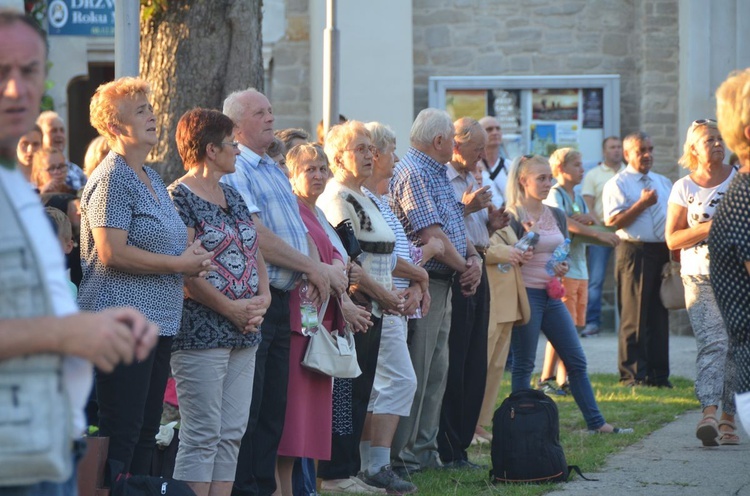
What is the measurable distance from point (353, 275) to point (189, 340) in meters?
1.42

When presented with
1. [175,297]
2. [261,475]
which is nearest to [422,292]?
[261,475]

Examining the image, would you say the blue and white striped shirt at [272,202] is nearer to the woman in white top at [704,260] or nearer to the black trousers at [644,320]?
the woman in white top at [704,260]

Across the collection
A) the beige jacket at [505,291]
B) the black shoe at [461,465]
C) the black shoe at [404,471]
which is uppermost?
the beige jacket at [505,291]

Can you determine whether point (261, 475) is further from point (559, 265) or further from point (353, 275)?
point (559, 265)

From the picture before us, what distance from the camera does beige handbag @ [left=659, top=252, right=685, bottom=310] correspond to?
408 inches

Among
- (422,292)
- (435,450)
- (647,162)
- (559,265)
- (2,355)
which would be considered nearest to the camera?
(2,355)

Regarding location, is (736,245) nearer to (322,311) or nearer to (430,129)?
(322,311)

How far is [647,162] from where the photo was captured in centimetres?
1176

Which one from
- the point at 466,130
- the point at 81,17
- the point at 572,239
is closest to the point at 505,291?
the point at 466,130

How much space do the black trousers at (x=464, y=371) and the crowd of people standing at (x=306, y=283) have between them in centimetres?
1

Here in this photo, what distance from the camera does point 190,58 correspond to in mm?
7926

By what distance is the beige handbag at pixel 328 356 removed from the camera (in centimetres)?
620

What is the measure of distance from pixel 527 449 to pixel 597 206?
27.9ft

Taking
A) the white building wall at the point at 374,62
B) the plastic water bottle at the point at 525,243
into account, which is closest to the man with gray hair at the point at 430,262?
the plastic water bottle at the point at 525,243
